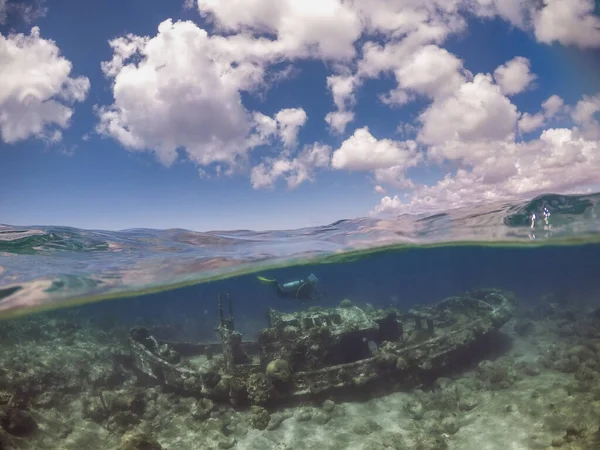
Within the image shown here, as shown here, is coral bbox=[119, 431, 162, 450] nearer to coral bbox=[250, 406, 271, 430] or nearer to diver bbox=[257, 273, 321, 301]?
coral bbox=[250, 406, 271, 430]

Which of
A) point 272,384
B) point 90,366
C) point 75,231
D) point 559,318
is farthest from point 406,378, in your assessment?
point 559,318

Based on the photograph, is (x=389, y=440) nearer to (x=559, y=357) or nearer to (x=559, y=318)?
(x=559, y=357)

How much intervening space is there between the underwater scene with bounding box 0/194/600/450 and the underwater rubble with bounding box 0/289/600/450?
7 centimetres

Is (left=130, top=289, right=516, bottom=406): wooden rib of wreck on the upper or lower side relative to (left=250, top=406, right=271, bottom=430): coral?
upper

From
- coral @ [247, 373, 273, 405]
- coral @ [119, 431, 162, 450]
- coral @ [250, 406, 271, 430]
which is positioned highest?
coral @ [119, 431, 162, 450]

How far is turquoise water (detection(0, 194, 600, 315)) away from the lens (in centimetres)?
1852

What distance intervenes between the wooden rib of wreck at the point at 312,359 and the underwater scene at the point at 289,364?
0.07m

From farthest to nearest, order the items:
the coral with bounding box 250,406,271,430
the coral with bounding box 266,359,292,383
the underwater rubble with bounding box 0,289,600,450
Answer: the coral with bounding box 266,359,292,383 < the coral with bounding box 250,406,271,430 < the underwater rubble with bounding box 0,289,600,450

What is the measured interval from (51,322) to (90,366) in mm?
11132

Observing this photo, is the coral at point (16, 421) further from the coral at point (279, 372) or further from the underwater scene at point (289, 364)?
the coral at point (279, 372)

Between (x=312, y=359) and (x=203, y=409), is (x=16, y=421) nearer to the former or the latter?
(x=203, y=409)

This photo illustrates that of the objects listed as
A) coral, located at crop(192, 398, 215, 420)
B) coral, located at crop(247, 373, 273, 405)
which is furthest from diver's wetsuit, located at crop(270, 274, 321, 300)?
coral, located at crop(192, 398, 215, 420)

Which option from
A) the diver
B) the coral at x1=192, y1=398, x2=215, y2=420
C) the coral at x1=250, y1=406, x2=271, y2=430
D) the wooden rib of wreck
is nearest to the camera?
the coral at x1=250, y1=406, x2=271, y2=430

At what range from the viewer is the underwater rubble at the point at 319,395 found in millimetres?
11891
